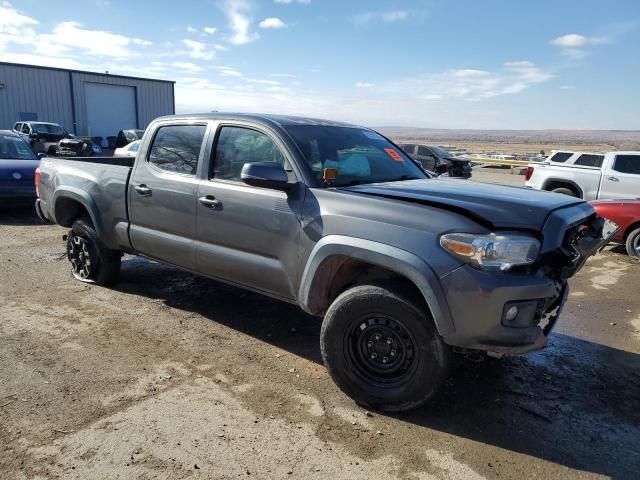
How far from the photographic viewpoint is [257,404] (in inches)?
131

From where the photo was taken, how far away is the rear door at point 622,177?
455 inches

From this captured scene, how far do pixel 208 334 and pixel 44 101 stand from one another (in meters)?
33.0

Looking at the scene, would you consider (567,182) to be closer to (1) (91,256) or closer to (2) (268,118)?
Result: (2) (268,118)

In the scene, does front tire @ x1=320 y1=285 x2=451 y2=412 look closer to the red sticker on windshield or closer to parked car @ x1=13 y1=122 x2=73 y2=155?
Answer: the red sticker on windshield

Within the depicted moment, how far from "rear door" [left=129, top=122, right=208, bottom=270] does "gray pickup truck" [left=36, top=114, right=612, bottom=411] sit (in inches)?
0.5

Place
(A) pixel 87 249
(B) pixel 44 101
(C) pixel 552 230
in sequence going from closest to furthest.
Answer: (C) pixel 552 230 < (A) pixel 87 249 < (B) pixel 44 101

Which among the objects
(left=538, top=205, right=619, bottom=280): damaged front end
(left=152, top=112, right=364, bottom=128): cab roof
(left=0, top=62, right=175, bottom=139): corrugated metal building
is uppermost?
(left=0, top=62, right=175, bottom=139): corrugated metal building

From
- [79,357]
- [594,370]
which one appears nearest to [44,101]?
[79,357]

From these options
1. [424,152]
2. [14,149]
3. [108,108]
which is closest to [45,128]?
[108,108]

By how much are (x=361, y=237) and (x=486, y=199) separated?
826 millimetres

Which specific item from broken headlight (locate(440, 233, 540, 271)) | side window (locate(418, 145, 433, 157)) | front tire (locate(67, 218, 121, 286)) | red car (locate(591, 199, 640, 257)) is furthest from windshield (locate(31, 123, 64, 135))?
broken headlight (locate(440, 233, 540, 271))

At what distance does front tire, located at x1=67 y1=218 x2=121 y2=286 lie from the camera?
5.46 m

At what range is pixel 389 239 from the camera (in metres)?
3.09

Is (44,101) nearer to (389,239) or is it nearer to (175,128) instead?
(175,128)
